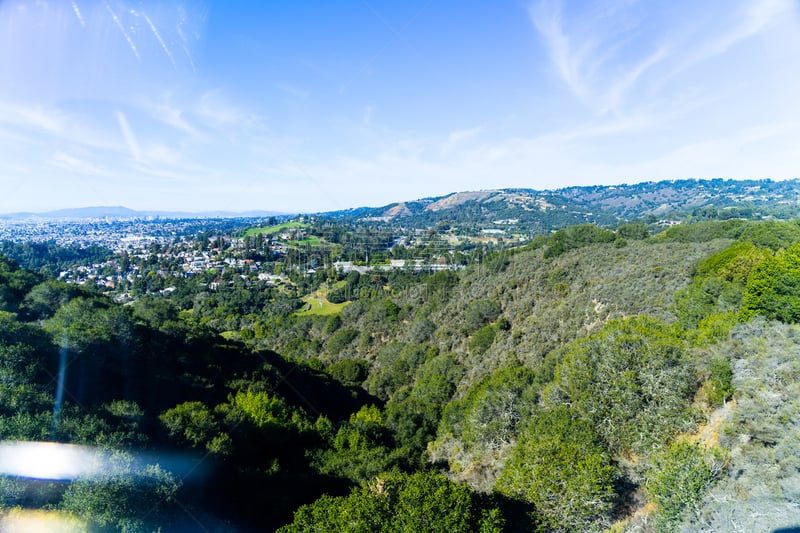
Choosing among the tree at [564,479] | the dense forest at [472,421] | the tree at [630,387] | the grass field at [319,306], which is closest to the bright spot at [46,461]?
the dense forest at [472,421]

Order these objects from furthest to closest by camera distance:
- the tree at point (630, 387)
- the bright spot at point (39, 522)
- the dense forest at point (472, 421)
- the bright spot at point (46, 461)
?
1. the tree at point (630, 387)
2. the bright spot at point (46, 461)
3. the dense forest at point (472, 421)
4. the bright spot at point (39, 522)

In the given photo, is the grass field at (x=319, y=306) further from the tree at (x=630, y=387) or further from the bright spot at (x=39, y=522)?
the bright spot at (x=39, y=522)

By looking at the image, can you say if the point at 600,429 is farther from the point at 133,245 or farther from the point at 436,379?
the point at 133,245

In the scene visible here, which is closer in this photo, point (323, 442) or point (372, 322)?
point (323, 442)

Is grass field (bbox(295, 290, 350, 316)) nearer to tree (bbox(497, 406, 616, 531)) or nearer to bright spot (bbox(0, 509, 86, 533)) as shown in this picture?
tree (bbox(497, 406, 616, 531))

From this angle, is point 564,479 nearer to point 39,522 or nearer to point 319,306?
point 39,522

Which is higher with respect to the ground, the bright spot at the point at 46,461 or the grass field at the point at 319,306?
the bright spot at the point at 46,461

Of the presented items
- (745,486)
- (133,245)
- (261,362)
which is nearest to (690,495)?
(745,486)

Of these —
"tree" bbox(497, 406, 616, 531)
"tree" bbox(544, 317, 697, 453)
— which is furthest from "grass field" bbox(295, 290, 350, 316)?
"tree" bbox(497, 406, 616, 531)

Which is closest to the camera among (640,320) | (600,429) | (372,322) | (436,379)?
(600,429)
